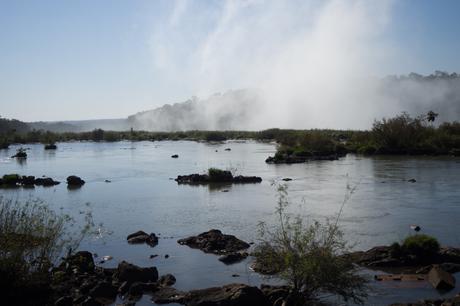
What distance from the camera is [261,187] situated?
33.5 metres

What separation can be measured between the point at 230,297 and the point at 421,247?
21.4 ft

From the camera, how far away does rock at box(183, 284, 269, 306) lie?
11984 mm

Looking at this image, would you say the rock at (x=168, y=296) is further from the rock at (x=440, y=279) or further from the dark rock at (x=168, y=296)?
the rock at (x=440, y=279)

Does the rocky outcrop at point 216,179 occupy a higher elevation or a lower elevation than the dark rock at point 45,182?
higher

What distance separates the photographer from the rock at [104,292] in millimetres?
12916

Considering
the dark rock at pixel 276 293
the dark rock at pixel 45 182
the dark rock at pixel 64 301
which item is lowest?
the dark rock at pixel 64 301

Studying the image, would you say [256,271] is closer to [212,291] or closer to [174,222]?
[212,291]

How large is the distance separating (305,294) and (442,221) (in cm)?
1138

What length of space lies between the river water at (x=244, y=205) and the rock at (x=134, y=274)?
720 millimetres

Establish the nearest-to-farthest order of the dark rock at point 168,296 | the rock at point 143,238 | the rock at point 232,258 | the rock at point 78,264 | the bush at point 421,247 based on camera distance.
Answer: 1. the dark rock at point 168,296
2. the rock at point 78,264
3. the bush at point 421,247
4. the rock at point 232,258
5. the rock at point 143,238

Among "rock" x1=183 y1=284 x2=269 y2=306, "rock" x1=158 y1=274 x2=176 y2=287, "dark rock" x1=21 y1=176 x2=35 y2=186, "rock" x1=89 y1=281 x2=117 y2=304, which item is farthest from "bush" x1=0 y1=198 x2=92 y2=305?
"dark rock" x1=21 y1=176 x2=35 y2=186

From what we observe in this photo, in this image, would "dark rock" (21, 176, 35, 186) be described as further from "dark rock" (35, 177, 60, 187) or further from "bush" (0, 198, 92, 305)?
"bush" (0, 198, 92, 305)

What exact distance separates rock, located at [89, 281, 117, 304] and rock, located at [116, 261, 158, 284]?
0.65 m

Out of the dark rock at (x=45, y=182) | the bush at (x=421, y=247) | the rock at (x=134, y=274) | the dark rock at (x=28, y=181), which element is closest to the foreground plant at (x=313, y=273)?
the rock at (x=134, y=274)
